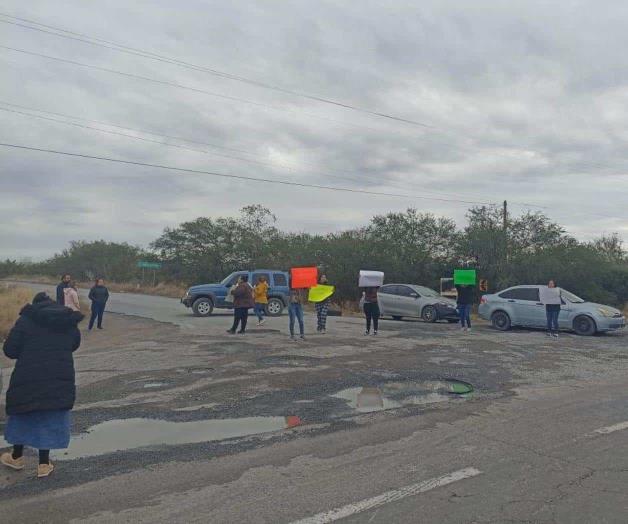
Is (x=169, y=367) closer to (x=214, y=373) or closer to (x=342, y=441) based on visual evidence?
(x=214, y=373)

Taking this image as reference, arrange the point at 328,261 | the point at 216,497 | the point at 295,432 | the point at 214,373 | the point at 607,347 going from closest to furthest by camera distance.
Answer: the point at 216,497 < the point at 295,432 < the point at 214,373 < the point at 607,347 < the point at 328,261

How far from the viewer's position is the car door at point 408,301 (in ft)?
76.1

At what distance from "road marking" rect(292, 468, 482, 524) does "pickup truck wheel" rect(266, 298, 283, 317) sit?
18.6m

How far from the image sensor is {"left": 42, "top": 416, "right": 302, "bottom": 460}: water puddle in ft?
20.7

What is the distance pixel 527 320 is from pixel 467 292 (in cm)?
246

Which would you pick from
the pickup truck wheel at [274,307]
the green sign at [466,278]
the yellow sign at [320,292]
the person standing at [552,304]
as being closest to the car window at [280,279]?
the pickup truck wheel at [274,307]

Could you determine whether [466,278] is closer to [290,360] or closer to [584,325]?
[584,325]

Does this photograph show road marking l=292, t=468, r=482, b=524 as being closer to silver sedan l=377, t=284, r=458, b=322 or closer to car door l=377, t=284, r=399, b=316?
silver sedan l=377, t=284, r=458, b=322

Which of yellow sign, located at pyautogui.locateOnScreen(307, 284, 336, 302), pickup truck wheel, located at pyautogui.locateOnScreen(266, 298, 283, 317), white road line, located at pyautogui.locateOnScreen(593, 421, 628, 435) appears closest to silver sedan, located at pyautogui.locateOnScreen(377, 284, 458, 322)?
pickup truck wheel, located at pyautogui.locateOnScreen(266, 298, 283, 317)

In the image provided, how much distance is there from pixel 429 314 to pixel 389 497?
1837cm

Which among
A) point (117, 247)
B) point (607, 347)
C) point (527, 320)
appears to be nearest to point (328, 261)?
point (527, 320)

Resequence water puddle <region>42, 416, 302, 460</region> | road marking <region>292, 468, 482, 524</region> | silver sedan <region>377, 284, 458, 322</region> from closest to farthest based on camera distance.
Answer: road marking <region>292, 468, 482, 524</region>
water puddle <region>42, 416, 302, 460</region>
silver sedan <region>377, 284, 458, 322</region>

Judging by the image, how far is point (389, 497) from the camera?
477 cm

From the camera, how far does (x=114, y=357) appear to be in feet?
41.0
